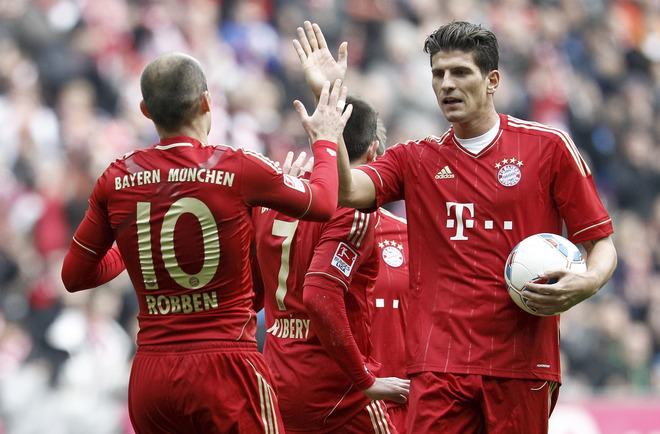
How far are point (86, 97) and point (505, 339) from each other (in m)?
7.58

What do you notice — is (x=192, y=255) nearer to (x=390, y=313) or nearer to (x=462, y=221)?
(x=462, y=221)

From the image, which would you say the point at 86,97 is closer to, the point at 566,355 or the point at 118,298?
the point at 118,298

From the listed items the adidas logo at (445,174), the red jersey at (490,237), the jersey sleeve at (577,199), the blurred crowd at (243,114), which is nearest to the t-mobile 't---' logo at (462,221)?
the red jersey at (490,237)

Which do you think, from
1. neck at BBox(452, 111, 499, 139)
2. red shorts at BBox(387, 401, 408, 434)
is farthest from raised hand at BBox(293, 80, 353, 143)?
red shorts at BBox(387, 401, 408, 434)

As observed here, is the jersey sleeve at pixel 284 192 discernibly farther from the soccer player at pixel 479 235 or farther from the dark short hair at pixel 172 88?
the soccer player at pixel 479 235

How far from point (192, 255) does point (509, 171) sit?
1.65 m

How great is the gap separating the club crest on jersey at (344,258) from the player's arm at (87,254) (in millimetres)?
1163

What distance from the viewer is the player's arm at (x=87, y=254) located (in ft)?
14.0

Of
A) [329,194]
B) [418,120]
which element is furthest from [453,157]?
[418,120]

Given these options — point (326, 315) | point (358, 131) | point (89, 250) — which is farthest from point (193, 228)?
point (358, 131)

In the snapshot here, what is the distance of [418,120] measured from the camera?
13633 mm

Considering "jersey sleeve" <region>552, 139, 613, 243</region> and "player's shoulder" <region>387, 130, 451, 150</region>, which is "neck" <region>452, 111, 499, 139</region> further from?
"jersey sleeve" <region>552, 139, 613, 243</region>

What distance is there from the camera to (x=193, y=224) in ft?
13.3

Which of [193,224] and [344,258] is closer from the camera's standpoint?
[193,224]
